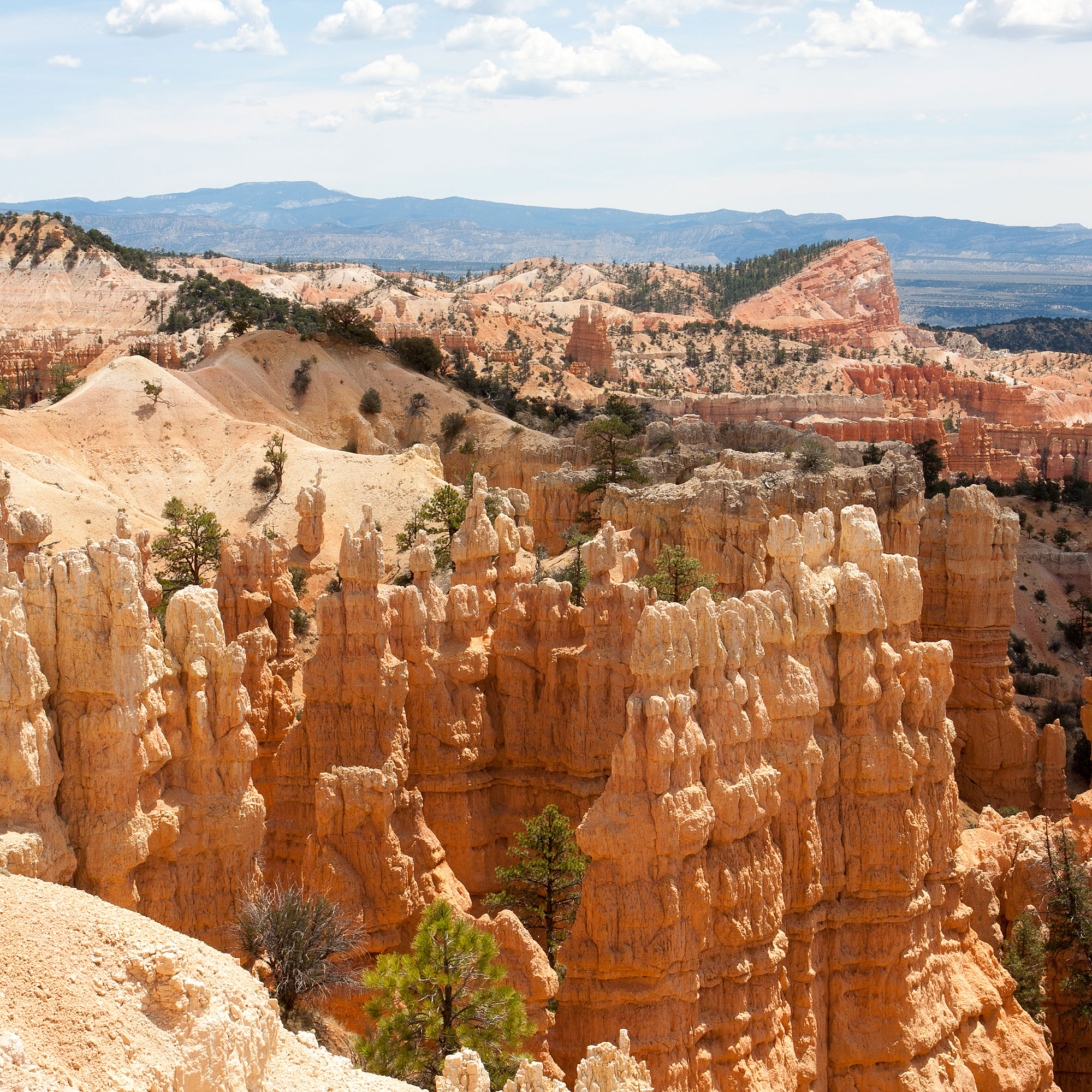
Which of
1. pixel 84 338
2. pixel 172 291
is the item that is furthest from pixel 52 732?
pixel 172 291

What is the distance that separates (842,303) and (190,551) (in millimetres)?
140768

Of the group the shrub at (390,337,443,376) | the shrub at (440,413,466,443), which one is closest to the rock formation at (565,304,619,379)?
the shrub at (390,337,443,376)

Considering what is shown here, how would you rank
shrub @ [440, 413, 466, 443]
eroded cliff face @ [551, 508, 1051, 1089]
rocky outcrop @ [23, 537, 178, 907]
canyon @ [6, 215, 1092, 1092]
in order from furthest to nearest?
shrub @ [440, 413, 466, 443] < eroded cliff face @ [551, 508, 1051, 1089] < rocky outcrop @ [23, 537, 178, 907] < canyon @ [6, 215, 1092, 1092]

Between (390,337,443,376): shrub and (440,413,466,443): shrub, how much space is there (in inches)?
323

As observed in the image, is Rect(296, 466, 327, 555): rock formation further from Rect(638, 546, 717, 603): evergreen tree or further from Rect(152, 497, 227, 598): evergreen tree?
Rect(638, 546, 717, 603): evergreen tree

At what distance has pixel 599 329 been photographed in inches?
4916

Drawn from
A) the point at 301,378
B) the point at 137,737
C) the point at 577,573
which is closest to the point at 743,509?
the point at 577,573

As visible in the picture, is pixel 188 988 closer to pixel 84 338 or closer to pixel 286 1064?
pixel 286 1064

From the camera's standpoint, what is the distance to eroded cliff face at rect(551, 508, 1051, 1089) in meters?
19.6

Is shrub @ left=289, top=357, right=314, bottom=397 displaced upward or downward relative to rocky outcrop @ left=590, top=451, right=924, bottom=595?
upward

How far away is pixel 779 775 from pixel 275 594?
1453 cm

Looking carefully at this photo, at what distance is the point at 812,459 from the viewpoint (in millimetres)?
50000

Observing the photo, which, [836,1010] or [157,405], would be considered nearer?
[836,1010]

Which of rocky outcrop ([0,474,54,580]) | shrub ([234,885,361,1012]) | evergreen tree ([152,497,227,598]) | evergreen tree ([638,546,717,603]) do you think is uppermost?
rocky outcrop ([0,474,54,580])
